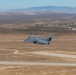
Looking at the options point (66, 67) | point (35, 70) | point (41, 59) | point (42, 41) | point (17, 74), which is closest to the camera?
point (17, 74)

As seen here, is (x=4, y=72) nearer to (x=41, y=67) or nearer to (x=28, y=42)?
(x=41, y=67)

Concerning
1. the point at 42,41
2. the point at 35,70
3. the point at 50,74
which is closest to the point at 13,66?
the point at 35,70

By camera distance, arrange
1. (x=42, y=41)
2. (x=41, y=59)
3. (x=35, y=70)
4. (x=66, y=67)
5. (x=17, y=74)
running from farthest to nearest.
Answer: (x=42, y=41)
(x=41, y=59)
(x=66, y=67)
(x=35, y=70)
(x=17, y=74)

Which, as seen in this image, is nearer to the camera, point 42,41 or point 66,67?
point 66,67

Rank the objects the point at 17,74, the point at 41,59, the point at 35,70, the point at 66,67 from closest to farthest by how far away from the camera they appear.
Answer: the point at 17,74 → the point at 35,70 → the point at 66,67 → the point at 41,59

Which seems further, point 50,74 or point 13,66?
point 13,66

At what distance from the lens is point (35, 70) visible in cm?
3469

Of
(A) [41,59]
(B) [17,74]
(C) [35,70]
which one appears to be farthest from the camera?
(A) [41,59]

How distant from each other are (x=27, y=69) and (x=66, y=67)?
164 inches

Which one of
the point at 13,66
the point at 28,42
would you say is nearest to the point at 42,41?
the point at 28,42

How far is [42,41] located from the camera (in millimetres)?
78312

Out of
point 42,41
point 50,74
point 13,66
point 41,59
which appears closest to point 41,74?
point 50,74

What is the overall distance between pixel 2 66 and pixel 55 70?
619cm

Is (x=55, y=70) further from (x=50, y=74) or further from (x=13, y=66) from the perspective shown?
(x=13, y=66)
